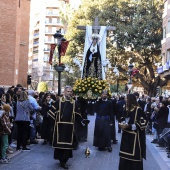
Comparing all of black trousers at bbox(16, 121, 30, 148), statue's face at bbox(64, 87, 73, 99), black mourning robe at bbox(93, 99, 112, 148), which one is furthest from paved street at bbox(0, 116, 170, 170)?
statue's face at bbox(64, 87, 73, 99)

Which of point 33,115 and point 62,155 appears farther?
point 33,115

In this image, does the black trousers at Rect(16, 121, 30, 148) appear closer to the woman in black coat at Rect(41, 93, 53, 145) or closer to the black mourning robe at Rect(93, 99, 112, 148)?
the woman in black coat at Rect(41, 93, 53, 145)

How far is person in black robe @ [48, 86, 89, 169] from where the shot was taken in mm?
10273

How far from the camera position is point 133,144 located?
8.86 metres

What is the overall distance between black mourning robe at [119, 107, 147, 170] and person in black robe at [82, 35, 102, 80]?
409 inches

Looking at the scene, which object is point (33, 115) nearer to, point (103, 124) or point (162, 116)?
point (103, 124)

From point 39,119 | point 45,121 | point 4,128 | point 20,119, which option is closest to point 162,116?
point 45,121

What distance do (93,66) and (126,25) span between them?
85.8 ft

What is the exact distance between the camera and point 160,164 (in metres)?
11.5

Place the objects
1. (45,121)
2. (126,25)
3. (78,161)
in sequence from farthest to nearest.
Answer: (126,25)
(45,121)
(78,161)

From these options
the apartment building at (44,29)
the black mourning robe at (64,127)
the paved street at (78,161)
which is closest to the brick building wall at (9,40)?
the paved street at (78,161)

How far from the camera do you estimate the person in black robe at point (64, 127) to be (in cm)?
1027

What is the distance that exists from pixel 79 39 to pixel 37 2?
59.1 m

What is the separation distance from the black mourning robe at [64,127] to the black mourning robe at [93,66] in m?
8.88
